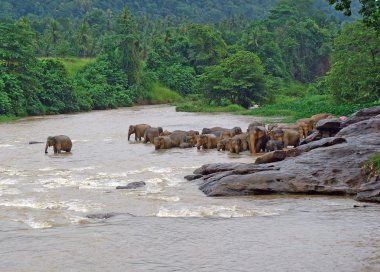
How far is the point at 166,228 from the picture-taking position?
13.5 m

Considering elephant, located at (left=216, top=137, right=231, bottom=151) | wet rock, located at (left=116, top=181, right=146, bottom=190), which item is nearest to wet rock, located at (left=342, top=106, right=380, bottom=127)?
elephant, located at (left=216, top=137, right=231, bottom=151)

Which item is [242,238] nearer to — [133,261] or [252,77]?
[133,261]

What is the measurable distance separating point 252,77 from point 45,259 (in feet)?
168

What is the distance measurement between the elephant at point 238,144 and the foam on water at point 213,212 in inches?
446

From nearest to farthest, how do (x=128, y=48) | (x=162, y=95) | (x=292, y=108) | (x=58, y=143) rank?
(x=58, y=143) → (x=292, y=108) → (x=128, y=48) → (x=162, y=95)

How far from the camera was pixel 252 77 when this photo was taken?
61.6 m

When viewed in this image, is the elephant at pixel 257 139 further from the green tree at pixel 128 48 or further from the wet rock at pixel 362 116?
the green tree at pixel 128 48

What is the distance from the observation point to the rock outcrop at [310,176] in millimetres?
16453

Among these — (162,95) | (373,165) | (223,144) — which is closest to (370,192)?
(373,165)

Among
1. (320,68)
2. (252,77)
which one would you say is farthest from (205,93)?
(320,68)

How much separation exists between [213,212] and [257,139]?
11.6 metres

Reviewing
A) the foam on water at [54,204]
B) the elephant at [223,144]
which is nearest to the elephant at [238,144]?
the elephant at [223,144]

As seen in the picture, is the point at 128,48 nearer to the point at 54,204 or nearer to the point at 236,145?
the point at 236,145

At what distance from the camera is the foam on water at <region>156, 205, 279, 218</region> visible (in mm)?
14656
